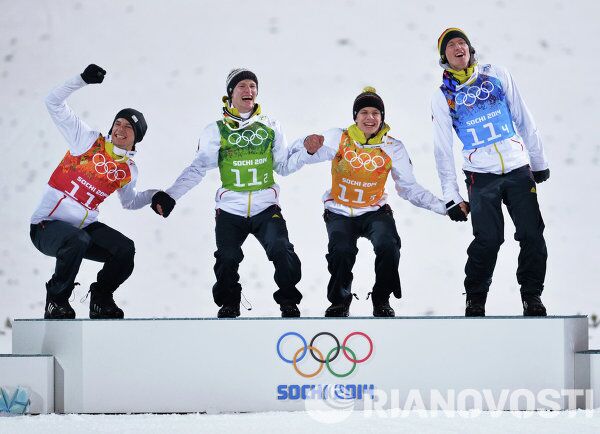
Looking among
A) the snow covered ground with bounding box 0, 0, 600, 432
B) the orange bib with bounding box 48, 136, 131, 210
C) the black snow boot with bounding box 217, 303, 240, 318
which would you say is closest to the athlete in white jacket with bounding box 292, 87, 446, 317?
the black snow boot with bounding box 217, 303, 240, 318

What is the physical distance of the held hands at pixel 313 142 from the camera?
353 cm

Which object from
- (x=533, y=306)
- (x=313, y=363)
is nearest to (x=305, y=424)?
(x=313, y=363)

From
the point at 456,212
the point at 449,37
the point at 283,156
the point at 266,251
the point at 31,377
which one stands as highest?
the point at 449,37

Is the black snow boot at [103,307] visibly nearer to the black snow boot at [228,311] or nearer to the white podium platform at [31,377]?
the black snow boot at [228,311]

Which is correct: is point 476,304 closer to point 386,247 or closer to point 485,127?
point 386,247

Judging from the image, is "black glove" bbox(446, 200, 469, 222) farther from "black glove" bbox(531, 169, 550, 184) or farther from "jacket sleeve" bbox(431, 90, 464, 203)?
"black glove" bbox(531, 169, 550, 184)

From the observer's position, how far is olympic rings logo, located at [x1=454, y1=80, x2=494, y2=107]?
3.46 metres

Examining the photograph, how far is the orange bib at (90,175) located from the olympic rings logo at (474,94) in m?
1.35

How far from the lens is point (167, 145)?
16.2 ft

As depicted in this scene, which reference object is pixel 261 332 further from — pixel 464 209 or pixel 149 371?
pixel 464 209

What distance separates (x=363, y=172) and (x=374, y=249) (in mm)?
308

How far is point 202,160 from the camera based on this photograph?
3684 mm

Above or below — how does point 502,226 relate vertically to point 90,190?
below

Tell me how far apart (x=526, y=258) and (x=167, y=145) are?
2.25 meters
